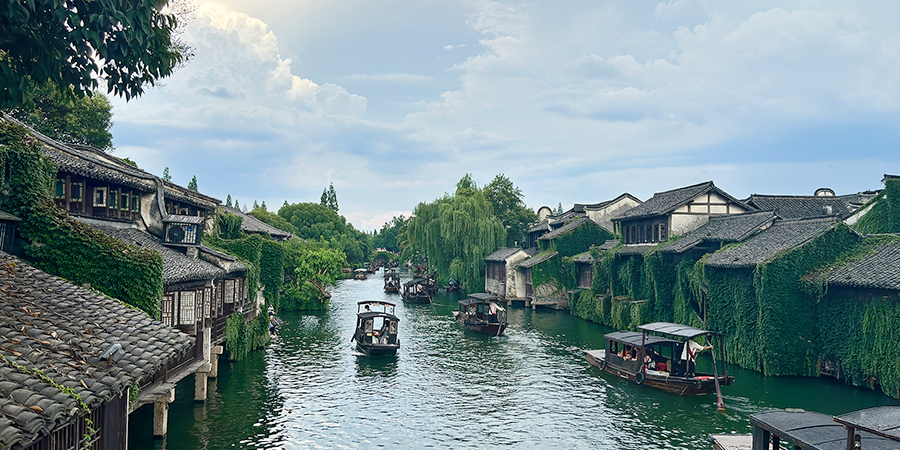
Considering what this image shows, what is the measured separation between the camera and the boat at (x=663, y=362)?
26475mm

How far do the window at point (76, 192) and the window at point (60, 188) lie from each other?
0.36 m

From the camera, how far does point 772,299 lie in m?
29.6

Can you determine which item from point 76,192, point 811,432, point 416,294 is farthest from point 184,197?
point 416,294

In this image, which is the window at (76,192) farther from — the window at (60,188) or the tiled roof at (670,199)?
the tiled roof at (670,199)

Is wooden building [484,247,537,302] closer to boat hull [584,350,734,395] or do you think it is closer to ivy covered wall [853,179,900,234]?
ivy covered wall [853,179,900,234]

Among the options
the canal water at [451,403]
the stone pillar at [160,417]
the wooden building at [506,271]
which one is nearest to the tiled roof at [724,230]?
the canal water at [451,403]

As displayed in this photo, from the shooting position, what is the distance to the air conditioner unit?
24.3 metres

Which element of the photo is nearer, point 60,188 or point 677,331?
point 60,188

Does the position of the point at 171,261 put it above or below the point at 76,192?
below

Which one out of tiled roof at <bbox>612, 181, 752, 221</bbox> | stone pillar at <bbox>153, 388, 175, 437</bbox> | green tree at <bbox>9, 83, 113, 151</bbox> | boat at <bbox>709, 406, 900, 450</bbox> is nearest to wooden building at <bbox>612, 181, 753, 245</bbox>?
tiled roof at <bbox>612, 181, 752, 221</bbox>

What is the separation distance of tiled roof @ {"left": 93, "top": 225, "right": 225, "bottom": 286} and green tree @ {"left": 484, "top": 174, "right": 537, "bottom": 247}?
60.8 metres

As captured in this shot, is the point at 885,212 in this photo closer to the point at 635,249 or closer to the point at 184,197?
the point at 635,249

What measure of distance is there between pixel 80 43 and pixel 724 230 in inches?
1476

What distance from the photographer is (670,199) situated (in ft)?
155
